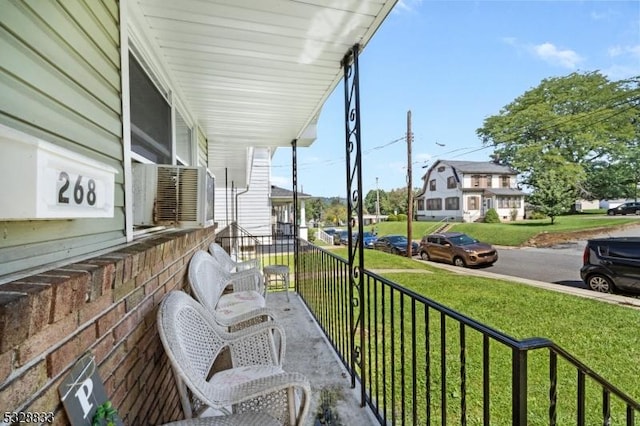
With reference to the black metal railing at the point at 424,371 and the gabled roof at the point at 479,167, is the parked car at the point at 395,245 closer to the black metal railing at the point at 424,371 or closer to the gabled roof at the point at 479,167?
the black metal railing at the point at 424,371

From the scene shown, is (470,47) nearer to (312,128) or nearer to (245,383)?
(312,128)

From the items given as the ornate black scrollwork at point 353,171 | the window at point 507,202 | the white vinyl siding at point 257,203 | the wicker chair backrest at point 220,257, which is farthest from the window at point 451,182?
the ornate black scrollwork at point 353,171

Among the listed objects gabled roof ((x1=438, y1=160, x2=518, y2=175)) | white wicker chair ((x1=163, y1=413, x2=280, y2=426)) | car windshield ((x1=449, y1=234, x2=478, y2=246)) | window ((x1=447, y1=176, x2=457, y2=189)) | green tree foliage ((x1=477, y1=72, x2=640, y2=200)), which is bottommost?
car windshield ((x1=449, y1=234, x2=478, y2=246))

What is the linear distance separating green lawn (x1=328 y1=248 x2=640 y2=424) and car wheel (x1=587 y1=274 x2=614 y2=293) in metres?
1.61

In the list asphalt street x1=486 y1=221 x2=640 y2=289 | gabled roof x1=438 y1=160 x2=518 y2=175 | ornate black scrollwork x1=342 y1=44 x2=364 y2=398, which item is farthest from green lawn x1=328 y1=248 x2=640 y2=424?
gabled roof x1=438 y1=160 x2=518 y2=175

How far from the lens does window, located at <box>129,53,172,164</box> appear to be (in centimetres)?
191

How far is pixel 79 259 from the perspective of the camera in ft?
3.24

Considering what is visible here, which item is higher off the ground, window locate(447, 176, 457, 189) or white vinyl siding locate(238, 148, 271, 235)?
window locate(447, 176, 457, 189)

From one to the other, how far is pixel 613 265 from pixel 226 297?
7.86m

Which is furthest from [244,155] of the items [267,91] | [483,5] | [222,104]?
[483,5]

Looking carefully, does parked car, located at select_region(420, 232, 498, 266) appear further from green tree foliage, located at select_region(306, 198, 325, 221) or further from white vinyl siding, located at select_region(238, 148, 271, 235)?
green tree foliage, located at select_region(306, 198, 325, 221)

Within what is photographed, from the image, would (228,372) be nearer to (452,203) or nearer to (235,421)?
(235,421)

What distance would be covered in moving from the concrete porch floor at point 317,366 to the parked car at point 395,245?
11853mm

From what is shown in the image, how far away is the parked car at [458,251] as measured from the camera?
36.1 feet
